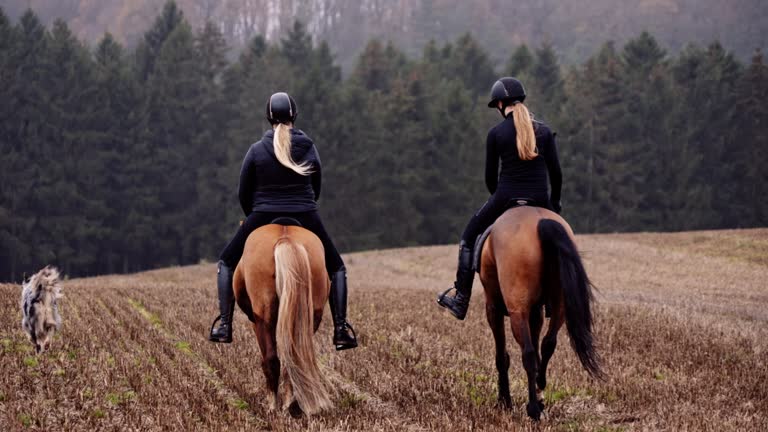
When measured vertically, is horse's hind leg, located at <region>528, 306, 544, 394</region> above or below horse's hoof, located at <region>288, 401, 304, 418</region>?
above

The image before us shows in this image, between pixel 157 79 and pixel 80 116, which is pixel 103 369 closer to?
pixel 80 116

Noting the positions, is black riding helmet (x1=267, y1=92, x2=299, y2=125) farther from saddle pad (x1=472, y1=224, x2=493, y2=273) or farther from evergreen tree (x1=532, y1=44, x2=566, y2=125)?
evergreen tree (x1=532, y1=44, x2=566, y2=125)

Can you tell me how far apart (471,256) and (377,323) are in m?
5.40

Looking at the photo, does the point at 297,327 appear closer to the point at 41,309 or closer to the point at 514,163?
the point at 514,163

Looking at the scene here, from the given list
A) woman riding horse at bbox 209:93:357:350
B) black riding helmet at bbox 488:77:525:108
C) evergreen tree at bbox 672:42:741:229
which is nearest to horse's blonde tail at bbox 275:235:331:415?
woman riding horse at bbox 209:93:357:350

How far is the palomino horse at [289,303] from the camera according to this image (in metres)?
7.70

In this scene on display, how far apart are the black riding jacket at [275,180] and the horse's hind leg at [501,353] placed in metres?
2.04

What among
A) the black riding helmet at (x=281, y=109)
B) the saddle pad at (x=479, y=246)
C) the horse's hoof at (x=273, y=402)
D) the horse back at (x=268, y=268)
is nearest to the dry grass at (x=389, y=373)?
the horse's hoof at (x=273, y=402)

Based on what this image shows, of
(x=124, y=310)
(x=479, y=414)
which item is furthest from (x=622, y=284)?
(x=479, y=414)

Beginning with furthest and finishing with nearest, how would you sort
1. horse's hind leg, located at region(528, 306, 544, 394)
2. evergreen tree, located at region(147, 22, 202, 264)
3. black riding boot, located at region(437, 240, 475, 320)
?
evergreen tree, located at region(147, 22, 202, 264) → black riding boot, located at region(437, 240, 475, 320) → horse's hind leg, located at region(528, 306, 544, 394)

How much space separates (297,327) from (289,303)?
243 mm

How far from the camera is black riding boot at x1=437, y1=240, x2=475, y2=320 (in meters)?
8.80

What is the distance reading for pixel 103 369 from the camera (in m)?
9.48

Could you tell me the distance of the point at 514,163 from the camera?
8469 mm
